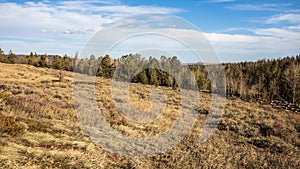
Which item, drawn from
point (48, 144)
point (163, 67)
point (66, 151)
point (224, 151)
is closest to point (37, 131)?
point (48, 144)

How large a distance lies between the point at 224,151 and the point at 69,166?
6406 mm

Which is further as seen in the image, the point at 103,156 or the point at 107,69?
the point at 107,69

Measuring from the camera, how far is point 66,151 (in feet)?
26.1

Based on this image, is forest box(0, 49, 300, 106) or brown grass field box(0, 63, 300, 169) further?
forest box(0, 49, 300, 106)

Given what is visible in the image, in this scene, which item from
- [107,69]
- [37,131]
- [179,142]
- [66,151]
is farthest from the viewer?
[107,69]

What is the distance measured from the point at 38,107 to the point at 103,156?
6.55m

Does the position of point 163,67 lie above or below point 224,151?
above

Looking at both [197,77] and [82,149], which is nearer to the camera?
[82,149]

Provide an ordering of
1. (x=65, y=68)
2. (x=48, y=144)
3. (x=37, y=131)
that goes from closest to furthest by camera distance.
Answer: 1. (x=48, y=144)
2. (x=37, y=131)
3. (x=65, y=68)

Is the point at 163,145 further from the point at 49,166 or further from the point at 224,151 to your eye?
the point at 49,166

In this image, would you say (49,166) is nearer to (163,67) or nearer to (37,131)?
(37,131)

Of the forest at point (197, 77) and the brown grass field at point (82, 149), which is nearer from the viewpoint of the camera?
the brown grass field at point (82, 149)

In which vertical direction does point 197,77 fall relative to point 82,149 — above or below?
above

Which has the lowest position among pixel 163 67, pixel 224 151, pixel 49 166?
pixel 224 151
